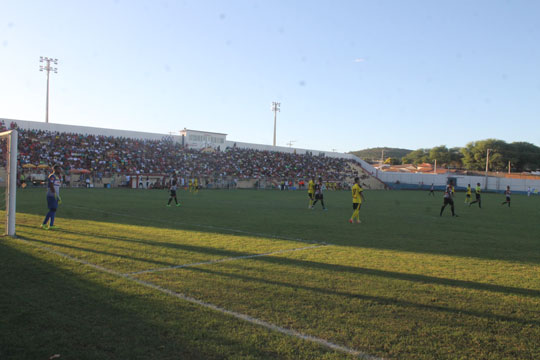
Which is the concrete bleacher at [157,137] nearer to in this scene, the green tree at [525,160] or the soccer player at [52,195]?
the soccer player at [52,195]

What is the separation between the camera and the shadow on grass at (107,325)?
354 centimetres

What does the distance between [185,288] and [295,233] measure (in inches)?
235

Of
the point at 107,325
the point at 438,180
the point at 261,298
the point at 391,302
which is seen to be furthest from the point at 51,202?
the point at 438,180

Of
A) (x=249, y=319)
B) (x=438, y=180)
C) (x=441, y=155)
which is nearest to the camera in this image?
(x=249, y=319)

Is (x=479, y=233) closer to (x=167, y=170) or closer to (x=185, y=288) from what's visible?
(x=185, y=288)

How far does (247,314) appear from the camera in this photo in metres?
4.48

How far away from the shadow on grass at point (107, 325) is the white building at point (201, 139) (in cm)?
4614


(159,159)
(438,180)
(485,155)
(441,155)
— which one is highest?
(441,155)

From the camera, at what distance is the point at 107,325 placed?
13.4 feet

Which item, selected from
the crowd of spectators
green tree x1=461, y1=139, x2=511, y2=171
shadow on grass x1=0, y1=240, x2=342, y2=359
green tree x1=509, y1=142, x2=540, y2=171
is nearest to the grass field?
shadow on grass x1=0, y1=240, x2=342, y2=359

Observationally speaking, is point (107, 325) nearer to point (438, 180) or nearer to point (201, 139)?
point (201, 139)

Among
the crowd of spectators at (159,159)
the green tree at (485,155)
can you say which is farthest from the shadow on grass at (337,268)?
the green tree at (485,155)

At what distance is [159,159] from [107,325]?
4274cm

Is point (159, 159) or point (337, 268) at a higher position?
point (159, 159)
